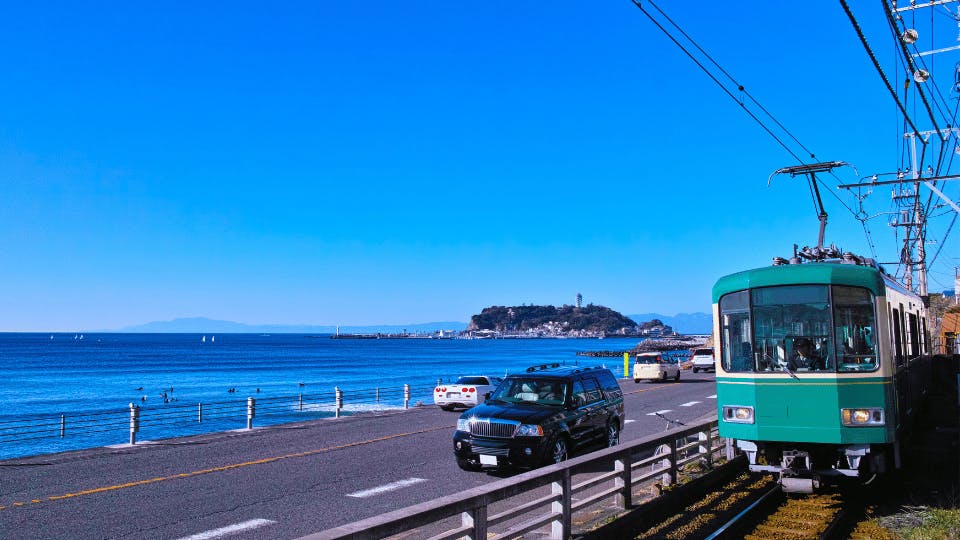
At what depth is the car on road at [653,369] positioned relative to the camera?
4053cm

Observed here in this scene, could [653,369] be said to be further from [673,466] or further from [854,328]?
[854,328]

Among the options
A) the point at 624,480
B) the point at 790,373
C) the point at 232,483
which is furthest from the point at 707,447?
the point at 232,483

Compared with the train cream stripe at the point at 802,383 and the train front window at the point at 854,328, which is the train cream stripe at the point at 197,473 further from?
the train front window at the point at 854,328

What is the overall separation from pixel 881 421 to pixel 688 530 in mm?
3170

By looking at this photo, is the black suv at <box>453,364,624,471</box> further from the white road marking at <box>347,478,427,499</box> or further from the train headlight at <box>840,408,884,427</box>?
the train headlight at <box>840,408,884,427</box>

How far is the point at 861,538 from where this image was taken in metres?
8.17

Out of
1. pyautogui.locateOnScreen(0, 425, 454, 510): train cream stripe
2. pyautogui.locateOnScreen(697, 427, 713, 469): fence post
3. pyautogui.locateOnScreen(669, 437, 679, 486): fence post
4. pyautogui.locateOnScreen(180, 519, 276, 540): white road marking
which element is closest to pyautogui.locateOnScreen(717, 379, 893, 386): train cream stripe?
pyautogui.locateOnScreen(669, 437, 679, 486): fence post

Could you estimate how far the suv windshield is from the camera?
13.2 metres

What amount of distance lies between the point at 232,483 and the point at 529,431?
210 inches

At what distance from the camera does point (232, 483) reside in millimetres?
12242

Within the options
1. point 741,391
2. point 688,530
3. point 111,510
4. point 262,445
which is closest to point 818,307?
point 741,391

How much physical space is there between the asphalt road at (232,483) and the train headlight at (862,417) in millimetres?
5787

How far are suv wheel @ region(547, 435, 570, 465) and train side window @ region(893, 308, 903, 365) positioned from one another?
18.0 feet

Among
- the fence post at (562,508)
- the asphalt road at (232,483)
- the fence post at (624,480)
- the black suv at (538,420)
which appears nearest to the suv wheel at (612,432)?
the black suv at (538,420)
